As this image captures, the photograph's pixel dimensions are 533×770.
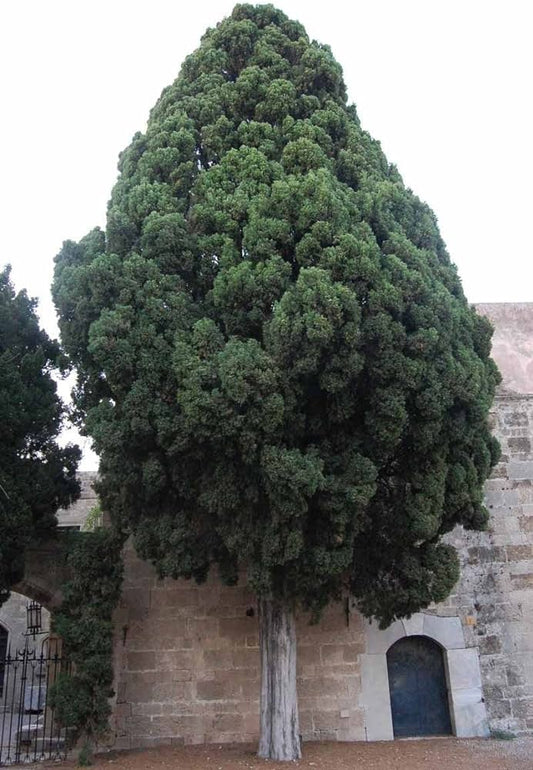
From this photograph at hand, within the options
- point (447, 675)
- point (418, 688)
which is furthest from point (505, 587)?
point (418, 688)

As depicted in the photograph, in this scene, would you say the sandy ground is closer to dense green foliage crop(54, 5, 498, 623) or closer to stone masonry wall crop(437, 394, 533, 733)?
stone masonry wall crop(437, 394, 533, 733)

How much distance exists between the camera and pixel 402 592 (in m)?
6.64

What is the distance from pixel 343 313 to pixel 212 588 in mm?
4053

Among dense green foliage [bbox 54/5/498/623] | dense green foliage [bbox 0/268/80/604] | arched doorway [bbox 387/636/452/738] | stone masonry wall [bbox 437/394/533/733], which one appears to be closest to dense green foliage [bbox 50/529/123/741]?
dense green foliage [bbox 0/268/80/604]

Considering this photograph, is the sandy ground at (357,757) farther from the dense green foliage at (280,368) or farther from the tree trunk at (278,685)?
the dense green foliage at (280,368)

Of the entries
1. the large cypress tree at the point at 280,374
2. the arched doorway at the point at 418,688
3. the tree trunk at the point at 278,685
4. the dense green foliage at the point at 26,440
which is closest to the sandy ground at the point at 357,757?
the tree trunk at the point at 278,685

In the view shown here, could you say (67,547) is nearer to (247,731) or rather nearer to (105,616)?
(105,616)

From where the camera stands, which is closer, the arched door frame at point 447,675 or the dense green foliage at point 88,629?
the dense green foliage at point 88,629

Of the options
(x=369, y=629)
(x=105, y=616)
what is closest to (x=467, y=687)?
(x=369, y=629)

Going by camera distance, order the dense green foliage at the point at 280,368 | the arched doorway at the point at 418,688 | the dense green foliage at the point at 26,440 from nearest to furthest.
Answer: the dense green foliage at the point at 280,368
the dense green foliage at the point at 26,440
the arched doorway at the point at 418,688

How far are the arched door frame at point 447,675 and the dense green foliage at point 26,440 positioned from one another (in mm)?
4132

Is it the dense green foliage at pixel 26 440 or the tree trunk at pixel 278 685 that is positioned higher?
the dense green foliage at pixel 26 440

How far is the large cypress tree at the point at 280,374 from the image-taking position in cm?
593

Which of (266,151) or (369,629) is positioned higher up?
(266,151)
